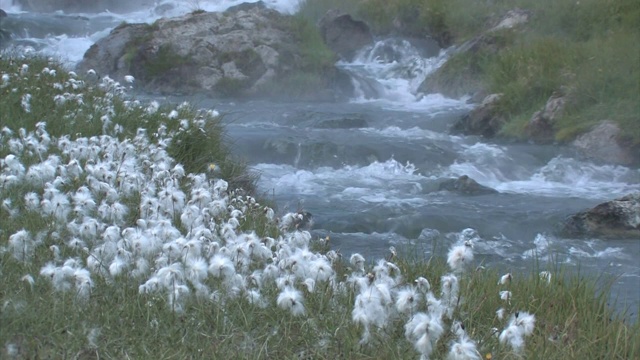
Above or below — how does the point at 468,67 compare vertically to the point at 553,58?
below

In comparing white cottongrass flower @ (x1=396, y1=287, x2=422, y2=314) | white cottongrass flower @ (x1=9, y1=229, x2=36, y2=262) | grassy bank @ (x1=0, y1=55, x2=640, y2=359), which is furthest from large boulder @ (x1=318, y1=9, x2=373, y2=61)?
white cottongrass flower @ (x1=396, y1=287, x2=422, y2=314)

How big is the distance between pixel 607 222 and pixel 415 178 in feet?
11.5

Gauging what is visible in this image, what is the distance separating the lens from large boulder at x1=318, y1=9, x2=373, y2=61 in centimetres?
2405

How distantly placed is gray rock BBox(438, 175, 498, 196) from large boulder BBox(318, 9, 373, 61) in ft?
Answer: 36.6

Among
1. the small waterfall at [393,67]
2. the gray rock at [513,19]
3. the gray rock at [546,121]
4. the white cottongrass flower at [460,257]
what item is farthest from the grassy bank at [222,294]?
the gray rock at [513,19]

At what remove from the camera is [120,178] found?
6.79 metres

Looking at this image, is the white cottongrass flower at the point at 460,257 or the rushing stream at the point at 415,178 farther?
the rushing stream at the point at 415,178

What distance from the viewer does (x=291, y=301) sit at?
449cm

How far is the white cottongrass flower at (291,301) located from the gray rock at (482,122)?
12.5 m

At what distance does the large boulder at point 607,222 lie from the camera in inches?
421

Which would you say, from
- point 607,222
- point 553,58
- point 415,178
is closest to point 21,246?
point 607,222

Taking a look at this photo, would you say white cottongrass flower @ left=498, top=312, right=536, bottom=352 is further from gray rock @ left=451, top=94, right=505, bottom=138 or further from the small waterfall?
the small waterfall

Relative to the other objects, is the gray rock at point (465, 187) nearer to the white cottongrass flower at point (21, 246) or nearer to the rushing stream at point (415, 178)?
the rushing stream at point (415, 178)

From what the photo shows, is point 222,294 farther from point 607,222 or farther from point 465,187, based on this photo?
point 465,187
